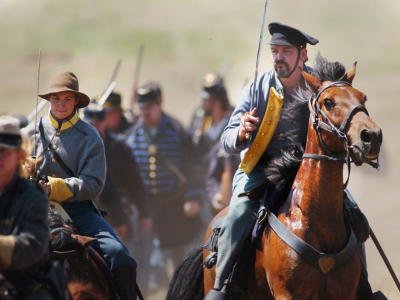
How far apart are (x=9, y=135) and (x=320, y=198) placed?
304 centimetres

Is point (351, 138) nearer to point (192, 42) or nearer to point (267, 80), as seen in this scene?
point (267, 80)

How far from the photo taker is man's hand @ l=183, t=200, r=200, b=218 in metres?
20.9

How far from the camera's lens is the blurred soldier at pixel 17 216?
8.30 meters

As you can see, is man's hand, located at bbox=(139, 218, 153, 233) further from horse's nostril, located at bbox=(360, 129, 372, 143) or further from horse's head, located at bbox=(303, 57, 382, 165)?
horse's nostril, located at bbox=(360, 129, 372, 143)

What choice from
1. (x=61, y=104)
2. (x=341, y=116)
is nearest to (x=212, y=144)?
(x=61, y=104)

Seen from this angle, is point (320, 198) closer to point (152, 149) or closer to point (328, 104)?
point (328, 104)

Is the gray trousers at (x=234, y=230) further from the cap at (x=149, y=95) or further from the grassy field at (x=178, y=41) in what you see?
the grassy field at (x=178, y=41)

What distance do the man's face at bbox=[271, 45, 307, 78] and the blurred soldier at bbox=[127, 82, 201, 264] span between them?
32.2 ft

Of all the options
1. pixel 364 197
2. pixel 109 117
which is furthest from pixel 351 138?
pixel 364 197

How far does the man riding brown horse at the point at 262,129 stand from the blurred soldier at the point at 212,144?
8.12 m

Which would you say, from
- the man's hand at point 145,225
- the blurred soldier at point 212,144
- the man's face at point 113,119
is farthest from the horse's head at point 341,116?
the man's face at point 113,119

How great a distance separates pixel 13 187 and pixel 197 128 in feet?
45.7

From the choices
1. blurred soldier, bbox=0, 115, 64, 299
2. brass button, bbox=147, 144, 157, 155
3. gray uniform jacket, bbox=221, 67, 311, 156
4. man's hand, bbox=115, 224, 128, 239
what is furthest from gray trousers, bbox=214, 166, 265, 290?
brass button, bbox=147, 144, 157, 155

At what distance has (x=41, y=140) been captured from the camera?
37.2ft
